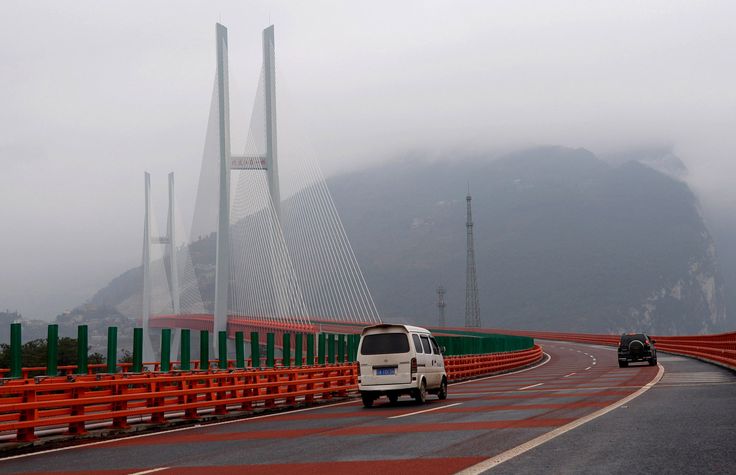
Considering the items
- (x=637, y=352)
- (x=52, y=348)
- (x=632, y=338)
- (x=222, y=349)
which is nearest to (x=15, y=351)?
(x=52, y=348)

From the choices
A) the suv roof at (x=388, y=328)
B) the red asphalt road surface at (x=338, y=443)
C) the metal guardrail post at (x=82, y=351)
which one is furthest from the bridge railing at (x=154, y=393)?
the suv roof at (x=388, y=328)

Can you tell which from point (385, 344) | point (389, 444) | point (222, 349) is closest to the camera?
point (389, 444)

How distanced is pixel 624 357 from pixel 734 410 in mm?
25046

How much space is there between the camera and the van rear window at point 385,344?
2147 cm

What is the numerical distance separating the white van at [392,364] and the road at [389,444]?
159 centimetres

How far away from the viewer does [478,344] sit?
132 ft

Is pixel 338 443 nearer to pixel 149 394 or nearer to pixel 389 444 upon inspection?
pixel 389 444

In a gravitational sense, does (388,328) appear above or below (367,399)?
above

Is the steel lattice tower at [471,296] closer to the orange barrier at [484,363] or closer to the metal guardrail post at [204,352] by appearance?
the orange barrier at [484,363]

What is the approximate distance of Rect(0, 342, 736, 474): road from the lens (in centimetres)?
991

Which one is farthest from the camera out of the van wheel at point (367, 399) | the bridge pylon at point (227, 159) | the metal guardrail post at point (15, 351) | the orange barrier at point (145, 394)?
the bridge pylon at point (227, 159)

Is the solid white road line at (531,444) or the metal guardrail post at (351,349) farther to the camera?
the metal guardrail post at (351,349)

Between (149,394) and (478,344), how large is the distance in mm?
25421

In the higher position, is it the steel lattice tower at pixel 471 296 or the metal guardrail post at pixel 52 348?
the steel lattice tower at pixel 471 296
